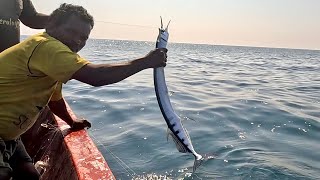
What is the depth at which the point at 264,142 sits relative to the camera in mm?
6926

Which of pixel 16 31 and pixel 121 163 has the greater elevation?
pixel 16 31

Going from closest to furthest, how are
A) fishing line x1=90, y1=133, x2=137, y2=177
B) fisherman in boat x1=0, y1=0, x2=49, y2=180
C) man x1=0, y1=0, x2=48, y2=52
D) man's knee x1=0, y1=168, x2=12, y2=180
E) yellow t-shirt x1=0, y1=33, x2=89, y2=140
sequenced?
1. yellow t-shirt x1=0, y1=33, x2=89, y2=140
2. man's knee x1=0, y1=168, x2=12, y2=180
3. fisherman in boat x1=0, y1=0, x2=49, y2=180
4. man x1=0, y1=0, x2=48, y2=52
5. fishing line x1=90, y1=133, x2=137, y2=177

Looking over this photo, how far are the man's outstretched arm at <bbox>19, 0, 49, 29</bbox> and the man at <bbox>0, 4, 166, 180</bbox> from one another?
7.71ft

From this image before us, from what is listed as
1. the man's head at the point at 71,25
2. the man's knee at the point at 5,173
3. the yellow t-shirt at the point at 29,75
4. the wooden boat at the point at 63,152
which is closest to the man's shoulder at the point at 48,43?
the yellow t-shirt at the point at 29,75

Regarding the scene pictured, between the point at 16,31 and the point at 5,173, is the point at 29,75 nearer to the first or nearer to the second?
Result: the point at 5,173

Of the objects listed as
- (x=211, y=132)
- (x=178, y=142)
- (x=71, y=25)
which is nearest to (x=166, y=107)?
(x=178, y=142)

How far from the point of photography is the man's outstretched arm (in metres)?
4.96

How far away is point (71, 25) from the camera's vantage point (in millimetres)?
2744

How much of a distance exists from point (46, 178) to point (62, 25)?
219 centimetres

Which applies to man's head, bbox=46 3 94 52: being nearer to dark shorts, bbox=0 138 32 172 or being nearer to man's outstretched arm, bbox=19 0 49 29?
dark shorts, bbox=0 138 32 172

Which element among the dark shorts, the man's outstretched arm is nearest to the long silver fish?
the dark shorts

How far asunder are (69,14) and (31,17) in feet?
8.54

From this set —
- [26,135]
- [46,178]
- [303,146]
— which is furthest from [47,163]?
[303,146]

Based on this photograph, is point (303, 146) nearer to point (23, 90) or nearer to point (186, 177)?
point (186, 177)
